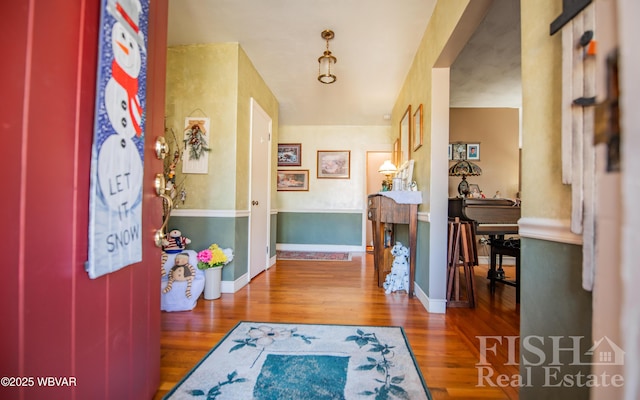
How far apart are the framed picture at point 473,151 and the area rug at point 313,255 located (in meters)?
2.59

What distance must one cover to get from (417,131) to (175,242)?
2573 mm

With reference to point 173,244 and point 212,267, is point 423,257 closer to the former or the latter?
point 212,267

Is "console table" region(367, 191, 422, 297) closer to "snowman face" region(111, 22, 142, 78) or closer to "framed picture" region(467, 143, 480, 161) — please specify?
"snowman face" region(111, 22, 142, 78)

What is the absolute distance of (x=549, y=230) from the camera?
3.05 ft

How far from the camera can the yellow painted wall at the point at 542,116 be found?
2.99 ft

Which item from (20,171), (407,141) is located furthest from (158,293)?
(407,141)

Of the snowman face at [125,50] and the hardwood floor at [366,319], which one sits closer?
the snowman face at [125,50]

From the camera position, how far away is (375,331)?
1966 millimetres

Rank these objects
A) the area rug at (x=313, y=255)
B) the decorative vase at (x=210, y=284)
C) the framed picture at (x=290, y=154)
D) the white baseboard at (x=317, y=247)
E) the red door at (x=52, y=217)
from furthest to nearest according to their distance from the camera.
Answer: the framed picture at (x=290, y=154) < the white baseboard at (x=317, y=247) < the area rug at (x=313, y=255) < the decorative vase at (x=210, y=284) < the red door at (x=52, y=217)

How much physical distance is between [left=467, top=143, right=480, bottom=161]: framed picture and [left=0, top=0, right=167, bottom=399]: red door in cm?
488

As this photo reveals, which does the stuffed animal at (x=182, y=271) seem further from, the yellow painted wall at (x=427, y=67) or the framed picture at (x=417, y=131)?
the framed picture at (x=417, y=131)

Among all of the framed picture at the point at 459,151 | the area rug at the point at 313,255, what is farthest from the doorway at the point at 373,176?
the framed picture at the point at 459,151

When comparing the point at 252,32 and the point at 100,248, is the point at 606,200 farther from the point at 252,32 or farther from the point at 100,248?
the point at 252,32

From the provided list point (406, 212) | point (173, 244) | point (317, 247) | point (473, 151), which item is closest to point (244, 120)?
point (173, 244)
